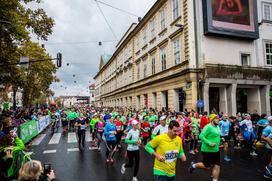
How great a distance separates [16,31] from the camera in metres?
13.8

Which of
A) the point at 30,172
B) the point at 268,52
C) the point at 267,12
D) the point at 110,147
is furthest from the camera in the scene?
the point at 267,12

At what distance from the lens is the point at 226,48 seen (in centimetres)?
1956

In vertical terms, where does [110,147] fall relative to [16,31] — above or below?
below

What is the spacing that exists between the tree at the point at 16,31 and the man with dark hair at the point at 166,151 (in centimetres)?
1343

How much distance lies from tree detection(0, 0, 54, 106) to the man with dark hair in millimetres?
13433

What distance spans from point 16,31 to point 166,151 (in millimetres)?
13812

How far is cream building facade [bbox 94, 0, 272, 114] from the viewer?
1836 centimetres

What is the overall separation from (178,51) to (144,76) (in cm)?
994

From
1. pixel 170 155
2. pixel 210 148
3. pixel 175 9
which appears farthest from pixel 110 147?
pixel 175 9

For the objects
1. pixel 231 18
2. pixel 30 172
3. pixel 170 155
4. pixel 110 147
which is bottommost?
pixel 110 147

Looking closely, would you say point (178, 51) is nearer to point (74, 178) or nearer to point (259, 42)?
point (259, 42)

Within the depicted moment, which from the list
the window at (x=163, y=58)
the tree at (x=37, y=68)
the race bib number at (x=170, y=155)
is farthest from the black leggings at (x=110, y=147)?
the tree at (x=37, y=68)

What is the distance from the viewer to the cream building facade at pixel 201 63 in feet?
60.2

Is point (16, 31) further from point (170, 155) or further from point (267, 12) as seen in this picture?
point (267, 12)
